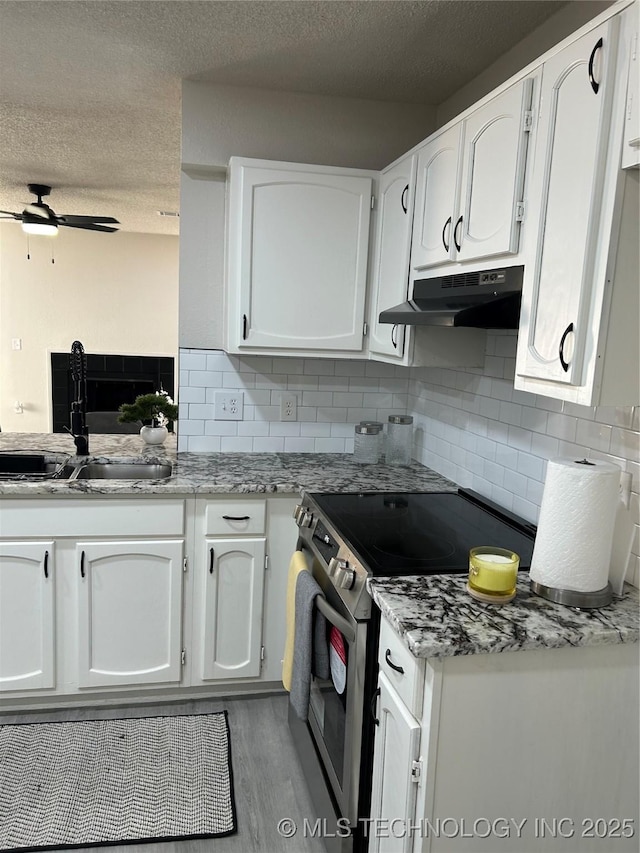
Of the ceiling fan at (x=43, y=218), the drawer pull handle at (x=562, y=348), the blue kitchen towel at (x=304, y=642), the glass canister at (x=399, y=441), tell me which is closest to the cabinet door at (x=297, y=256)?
the glass canister at (x=399, y=441)

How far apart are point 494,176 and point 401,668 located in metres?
1.26

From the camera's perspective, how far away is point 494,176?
5.51 feet

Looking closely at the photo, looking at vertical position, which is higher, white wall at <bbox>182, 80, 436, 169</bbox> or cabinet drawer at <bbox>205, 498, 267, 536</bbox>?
white wall at <bbox>182, 80, 436, 169</bbox>

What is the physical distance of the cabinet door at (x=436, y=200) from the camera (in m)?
1.93

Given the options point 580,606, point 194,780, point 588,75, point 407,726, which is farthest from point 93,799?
point 588,75

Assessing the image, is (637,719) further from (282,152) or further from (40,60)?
(40,60)

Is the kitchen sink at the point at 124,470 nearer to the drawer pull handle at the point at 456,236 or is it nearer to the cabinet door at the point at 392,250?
the cabinet door at the point at 392,250

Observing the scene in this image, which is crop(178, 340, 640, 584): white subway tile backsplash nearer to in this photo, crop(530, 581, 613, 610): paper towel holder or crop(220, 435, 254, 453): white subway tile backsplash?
crop(220, 435, 254, 453): white subway tile backsplash

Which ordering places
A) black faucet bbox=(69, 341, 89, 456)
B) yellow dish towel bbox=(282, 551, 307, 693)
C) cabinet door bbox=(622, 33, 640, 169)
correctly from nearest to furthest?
cabinet door bbox=(622, 33, 640, 169)
yellow dish towel bbox=(282, 551, 307, 693)
black faucet bbox=(69, 341, 89, 456)

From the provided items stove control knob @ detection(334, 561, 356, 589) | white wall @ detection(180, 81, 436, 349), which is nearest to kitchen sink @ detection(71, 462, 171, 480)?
white wall @ detection(180, 81, 436, 349)

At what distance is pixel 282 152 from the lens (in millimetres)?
2701

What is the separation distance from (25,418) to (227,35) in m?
5.71

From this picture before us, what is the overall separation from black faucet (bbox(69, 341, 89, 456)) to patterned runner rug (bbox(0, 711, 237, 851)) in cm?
111

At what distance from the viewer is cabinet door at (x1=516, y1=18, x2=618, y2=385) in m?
1.29
